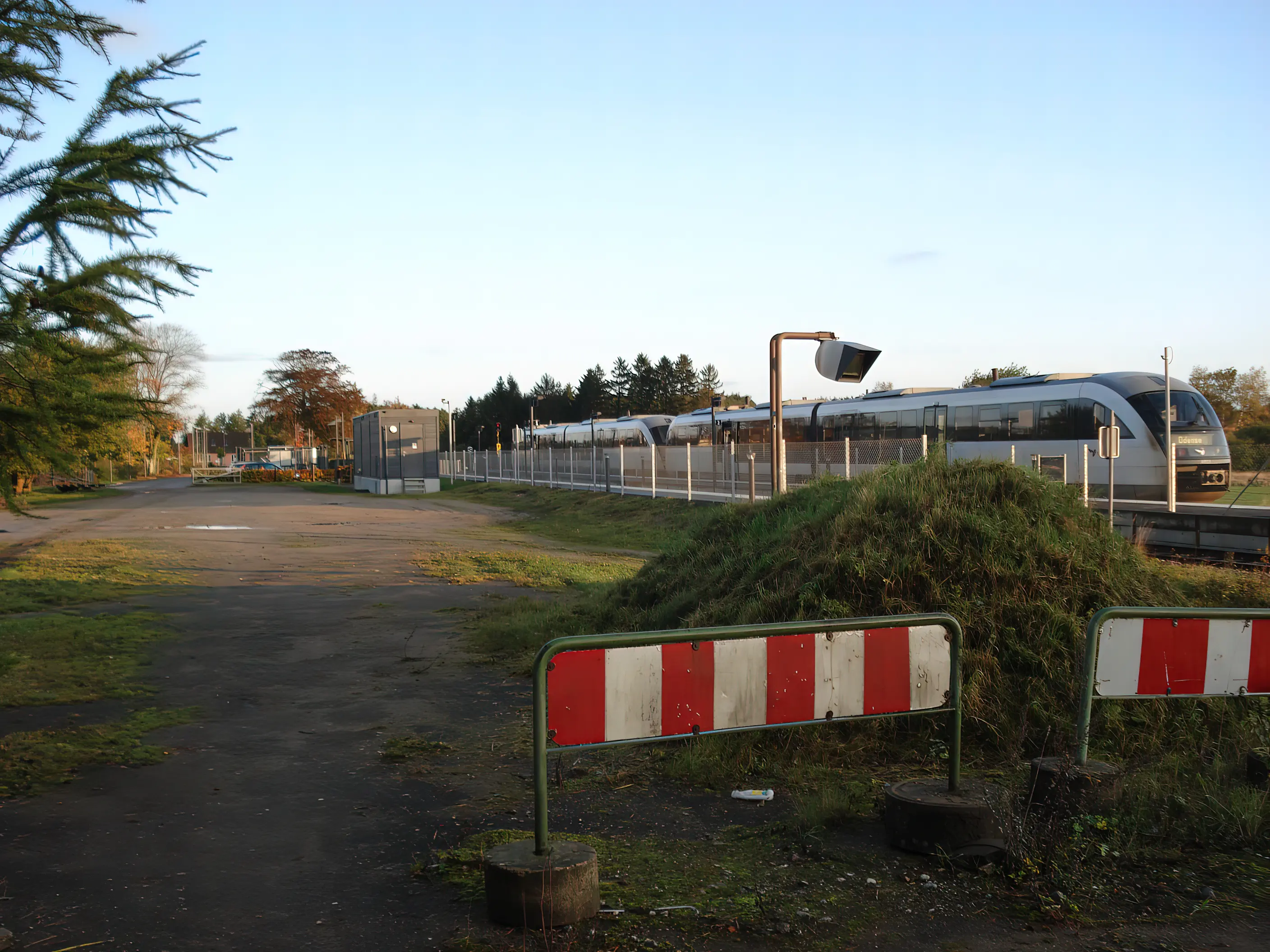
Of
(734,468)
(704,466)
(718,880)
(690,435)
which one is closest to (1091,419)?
(734,468)

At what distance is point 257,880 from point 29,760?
251 cm

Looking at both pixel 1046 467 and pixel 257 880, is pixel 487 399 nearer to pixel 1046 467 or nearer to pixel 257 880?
pixel 1046 467

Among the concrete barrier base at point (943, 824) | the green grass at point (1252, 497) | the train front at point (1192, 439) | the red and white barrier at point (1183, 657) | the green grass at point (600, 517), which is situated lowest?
the green grass at point (600, 517)

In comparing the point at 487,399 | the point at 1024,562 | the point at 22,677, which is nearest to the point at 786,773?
the point at 1024,562

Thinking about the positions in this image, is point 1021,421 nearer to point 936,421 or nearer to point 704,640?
point 936,421

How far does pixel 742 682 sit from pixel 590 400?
12203 centimetres

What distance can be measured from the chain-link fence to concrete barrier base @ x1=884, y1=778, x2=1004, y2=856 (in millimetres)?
7967

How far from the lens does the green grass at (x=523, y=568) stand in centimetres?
1418

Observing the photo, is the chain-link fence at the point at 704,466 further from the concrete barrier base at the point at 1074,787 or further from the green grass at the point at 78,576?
the green grass at the point at 78,576

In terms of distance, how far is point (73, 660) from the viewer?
334 inches

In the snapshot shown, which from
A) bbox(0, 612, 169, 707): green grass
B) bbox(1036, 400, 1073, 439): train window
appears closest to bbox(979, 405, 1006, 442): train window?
bbox(1036, 400, 1073, 439): train window

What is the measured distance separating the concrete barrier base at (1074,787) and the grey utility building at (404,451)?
42.4 metres

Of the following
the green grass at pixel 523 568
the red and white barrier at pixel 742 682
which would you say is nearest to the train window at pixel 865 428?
the green grass at pixel 523 568

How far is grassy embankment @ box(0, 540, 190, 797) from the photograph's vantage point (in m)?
5.81
